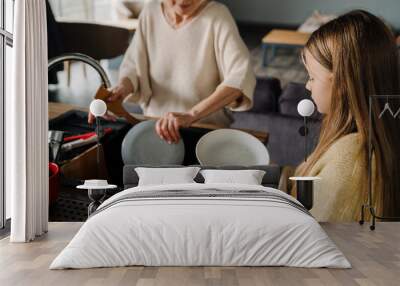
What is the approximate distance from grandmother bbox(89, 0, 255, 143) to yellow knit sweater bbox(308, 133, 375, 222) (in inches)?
37.2

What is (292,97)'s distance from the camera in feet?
20.9

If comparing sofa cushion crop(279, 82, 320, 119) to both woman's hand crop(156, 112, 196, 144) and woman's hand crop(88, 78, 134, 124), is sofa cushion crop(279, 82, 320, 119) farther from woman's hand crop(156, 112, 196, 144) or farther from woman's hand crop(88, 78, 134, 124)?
woman's hand crop(88, 78, 134, 124)

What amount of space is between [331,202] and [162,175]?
160cm

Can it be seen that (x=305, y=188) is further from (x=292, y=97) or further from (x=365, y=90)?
(x=365, y=90)

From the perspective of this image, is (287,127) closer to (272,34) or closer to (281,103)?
(281,103)

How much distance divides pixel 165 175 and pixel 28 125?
1.35m

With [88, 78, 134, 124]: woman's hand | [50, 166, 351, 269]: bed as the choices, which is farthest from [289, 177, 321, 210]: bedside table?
[88, 78, 134, 124]: woman's hand

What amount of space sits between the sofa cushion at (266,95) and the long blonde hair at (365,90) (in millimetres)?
486

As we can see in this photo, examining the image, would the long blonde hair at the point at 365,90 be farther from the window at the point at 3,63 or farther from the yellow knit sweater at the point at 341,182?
the window at the point at 3,63

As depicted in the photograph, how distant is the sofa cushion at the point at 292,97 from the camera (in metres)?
6.34

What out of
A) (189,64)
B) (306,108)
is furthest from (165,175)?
(306,108)

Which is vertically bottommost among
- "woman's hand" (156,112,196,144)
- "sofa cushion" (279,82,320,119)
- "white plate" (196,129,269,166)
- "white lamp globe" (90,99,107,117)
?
"white plate" (196,129,269,166)

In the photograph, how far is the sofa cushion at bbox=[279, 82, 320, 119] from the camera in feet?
20.8

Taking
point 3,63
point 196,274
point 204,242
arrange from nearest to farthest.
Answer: point 196,274, point 204,242, point 3,63
